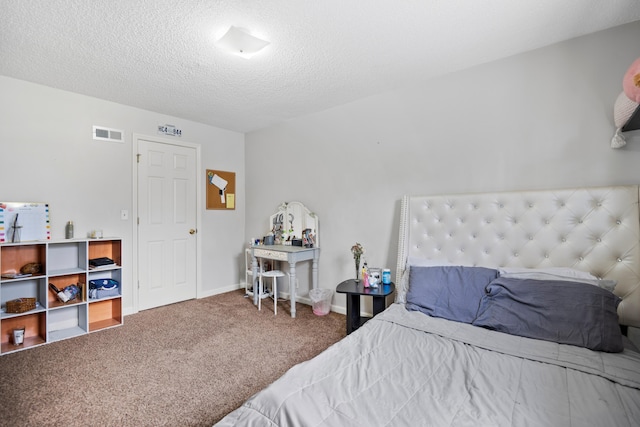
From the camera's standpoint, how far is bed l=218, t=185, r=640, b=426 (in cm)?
111

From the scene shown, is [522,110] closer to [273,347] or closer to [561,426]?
[561,426]

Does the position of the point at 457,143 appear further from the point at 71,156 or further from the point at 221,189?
the point at 71,156

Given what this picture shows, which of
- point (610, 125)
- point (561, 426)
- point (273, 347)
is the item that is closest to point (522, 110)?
point (610, 125)

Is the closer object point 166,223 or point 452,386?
point 452,386

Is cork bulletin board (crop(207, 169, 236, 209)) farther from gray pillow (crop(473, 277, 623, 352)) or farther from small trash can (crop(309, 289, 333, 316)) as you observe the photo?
gray pillow (crop(473, 277, 623, 352))

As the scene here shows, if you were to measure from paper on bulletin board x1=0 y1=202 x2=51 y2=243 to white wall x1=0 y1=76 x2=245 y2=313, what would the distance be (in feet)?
0.26

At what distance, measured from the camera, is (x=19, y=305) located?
8.79 feet

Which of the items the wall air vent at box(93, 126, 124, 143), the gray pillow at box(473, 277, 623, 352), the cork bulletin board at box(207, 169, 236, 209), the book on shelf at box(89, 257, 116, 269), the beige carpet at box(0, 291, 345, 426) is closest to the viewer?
the gray pillow at box(473, 277, 623, 352)

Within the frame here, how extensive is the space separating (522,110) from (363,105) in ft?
4.97

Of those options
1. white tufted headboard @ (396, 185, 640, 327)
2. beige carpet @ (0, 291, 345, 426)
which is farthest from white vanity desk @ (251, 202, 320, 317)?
white tufted headboard @ (396, 185, 640, 327)

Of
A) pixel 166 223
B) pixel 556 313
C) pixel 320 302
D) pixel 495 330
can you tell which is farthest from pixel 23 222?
pixel 556 313

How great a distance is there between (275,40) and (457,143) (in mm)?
1749

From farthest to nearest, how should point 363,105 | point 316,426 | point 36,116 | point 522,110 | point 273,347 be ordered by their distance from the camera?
point 363,105
point 36,116
point 273,347
point 522,110
point 316,426

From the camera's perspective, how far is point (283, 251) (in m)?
3.43
